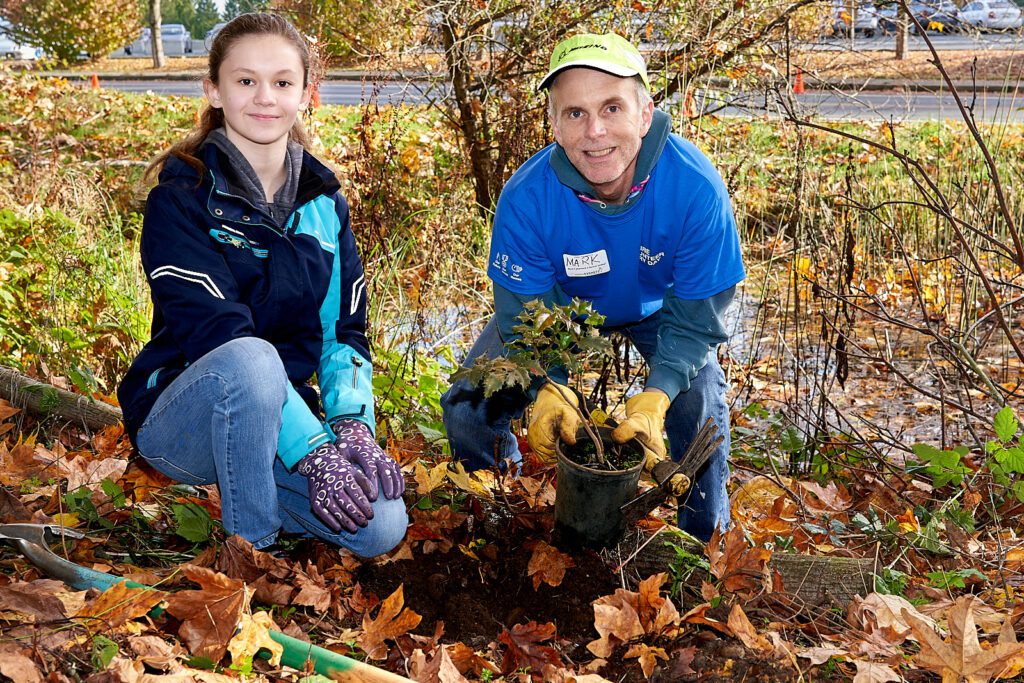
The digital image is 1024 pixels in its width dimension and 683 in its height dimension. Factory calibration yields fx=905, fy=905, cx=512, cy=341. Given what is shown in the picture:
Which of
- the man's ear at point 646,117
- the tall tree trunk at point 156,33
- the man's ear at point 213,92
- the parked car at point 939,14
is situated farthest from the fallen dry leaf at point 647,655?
the tall tree trunk at point 156,33

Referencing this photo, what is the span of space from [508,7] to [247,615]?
12.8 feet

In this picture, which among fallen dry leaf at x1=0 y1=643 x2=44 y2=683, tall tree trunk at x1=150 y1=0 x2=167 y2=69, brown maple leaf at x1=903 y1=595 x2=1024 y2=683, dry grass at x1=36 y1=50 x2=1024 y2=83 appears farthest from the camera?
tall tree trunk at x1=150 y1=0 x2=167 y2=69

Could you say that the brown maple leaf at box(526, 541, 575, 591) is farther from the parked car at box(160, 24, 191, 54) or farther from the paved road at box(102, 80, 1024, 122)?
the parked car at box(160, 24, 191, 54)

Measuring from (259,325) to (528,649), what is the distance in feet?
3.84

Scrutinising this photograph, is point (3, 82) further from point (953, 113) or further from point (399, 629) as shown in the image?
point (953, 113)

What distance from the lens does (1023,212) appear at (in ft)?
17.4

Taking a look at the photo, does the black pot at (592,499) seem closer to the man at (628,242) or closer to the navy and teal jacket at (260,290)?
the man at (628,242)

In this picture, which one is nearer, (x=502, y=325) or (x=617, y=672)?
(x=617, y=672)

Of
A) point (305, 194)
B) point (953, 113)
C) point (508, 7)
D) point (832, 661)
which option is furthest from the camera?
point (953, 113)

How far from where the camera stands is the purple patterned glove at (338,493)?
2.33m

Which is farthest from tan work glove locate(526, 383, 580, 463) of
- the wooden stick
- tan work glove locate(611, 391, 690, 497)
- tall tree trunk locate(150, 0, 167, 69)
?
tall tree trunk locate(150, 0, 167, 69)

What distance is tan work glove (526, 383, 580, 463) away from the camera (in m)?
2.44

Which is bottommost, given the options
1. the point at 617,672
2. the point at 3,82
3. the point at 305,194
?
the point at 617,672

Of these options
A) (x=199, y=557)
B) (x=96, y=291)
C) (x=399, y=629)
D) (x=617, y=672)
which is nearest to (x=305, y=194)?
(x=199, y=557)
